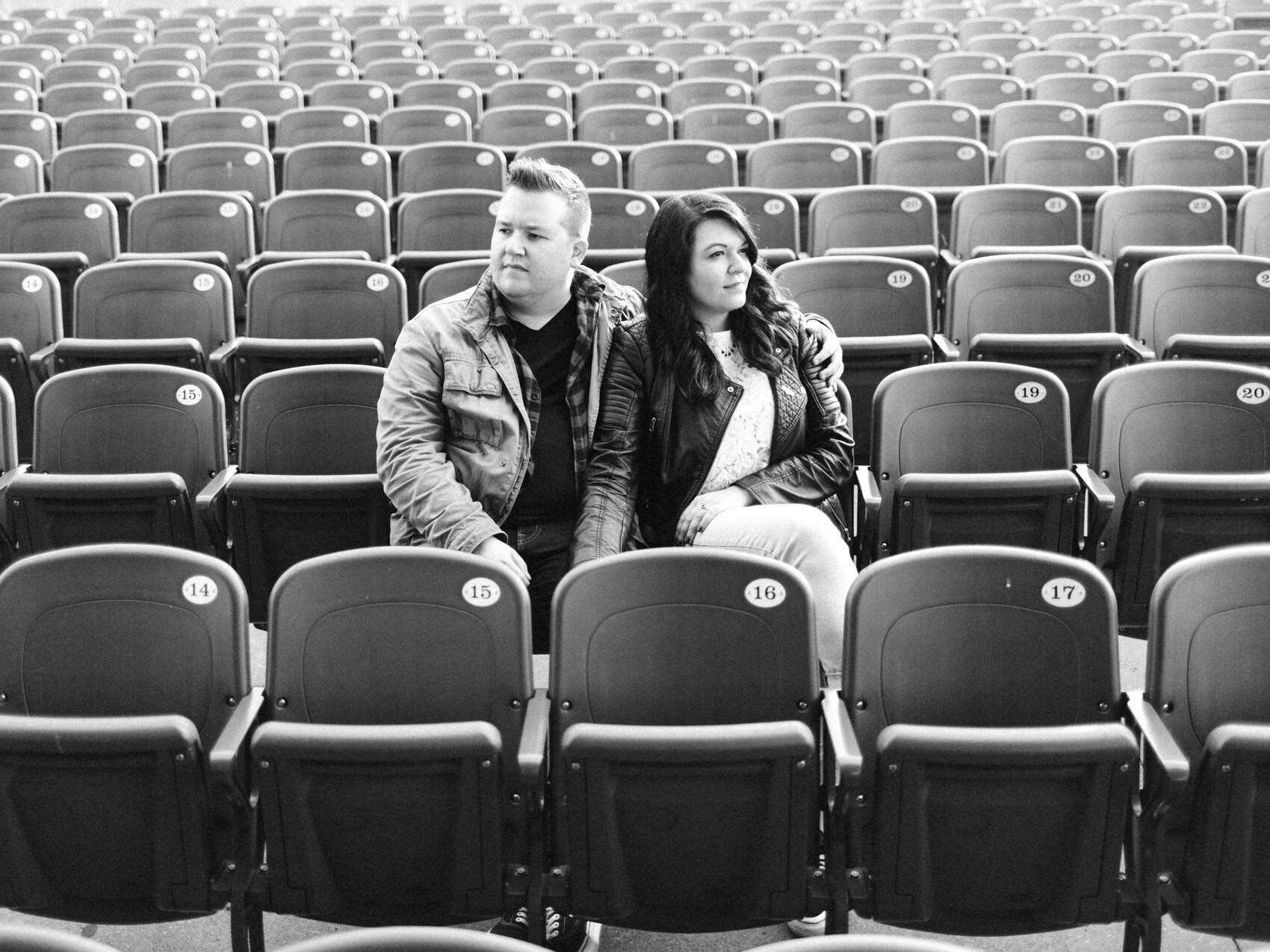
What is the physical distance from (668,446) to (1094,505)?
811 mm

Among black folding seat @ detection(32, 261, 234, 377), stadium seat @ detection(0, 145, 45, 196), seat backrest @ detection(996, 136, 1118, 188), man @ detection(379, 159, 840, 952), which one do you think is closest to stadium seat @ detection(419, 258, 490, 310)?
black folding seat @ detection(32, 261, 234, 377)

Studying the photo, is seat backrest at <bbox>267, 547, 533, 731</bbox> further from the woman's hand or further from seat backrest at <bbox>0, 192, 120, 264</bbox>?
seat backrest at <bbox>0, 192, 120, 264</bbox>

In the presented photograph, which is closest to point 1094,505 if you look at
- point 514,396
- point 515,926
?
point 514,396

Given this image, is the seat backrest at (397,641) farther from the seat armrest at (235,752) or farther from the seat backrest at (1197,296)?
the seat backrest at (1197,296)

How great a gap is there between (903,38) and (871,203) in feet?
10.3

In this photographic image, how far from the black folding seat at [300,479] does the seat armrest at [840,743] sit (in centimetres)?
100

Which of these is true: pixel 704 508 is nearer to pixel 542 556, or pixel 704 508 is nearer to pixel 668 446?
pixel 668 446

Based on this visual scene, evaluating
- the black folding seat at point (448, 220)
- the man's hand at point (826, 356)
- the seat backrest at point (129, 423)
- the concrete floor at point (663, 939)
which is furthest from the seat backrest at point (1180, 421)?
the black folding seat at point (448, 220)

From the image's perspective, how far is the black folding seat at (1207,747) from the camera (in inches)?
65.4

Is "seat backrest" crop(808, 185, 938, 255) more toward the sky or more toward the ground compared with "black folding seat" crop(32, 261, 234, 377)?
more toward the sky

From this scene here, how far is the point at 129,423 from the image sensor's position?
2.70 metres

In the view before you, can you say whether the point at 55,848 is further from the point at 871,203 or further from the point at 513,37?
the point at 513,37

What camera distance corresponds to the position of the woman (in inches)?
94.0

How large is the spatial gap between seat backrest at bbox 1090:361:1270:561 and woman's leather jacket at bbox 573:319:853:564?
57cm
